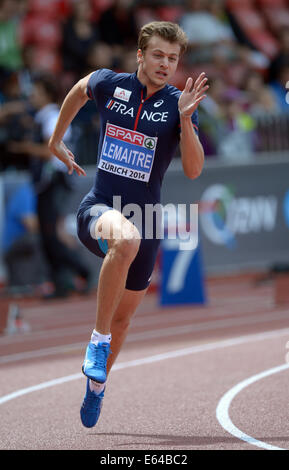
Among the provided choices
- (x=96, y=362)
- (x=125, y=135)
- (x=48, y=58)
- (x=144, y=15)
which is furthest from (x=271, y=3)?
(x=96, y=362)

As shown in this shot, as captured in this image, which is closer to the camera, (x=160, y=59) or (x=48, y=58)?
(x=160, y=59)

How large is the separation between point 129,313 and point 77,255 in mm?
6940

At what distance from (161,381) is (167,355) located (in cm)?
121

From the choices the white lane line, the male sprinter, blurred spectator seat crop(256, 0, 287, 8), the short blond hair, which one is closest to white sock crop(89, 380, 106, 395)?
the male sprinter

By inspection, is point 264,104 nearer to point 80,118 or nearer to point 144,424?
point 80,118

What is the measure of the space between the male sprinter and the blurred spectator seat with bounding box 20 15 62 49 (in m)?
9.56

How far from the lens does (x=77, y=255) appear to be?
1309cm

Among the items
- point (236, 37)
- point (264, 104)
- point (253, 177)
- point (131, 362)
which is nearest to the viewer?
point (131, 362)

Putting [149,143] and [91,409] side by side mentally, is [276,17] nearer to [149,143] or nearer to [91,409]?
[149,143]

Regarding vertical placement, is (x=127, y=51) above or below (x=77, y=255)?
above

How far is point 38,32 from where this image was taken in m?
15.5

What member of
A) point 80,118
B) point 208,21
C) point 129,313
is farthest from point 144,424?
point 208,21

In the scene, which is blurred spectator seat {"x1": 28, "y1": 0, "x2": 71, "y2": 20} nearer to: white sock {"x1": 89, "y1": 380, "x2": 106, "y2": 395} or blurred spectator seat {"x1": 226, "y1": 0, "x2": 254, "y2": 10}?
blurred spectator seat {"x1": 226, "y1": 0, "x2": 254, "y2": 10}

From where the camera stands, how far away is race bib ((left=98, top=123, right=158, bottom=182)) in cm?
601
